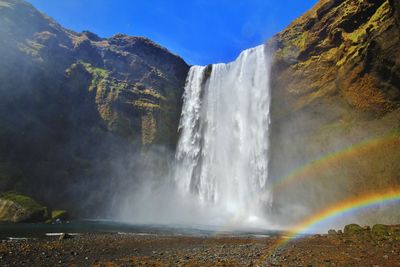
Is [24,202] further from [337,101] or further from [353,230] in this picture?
[337,101]

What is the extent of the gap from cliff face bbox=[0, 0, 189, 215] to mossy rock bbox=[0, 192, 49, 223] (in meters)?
5.99

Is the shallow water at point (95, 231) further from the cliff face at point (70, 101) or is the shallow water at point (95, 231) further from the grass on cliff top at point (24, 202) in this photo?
the cliff face at point (70, 101)

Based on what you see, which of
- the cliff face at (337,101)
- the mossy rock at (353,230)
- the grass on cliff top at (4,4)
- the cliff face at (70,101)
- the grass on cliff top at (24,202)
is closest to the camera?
the mossy rock at (353,230)

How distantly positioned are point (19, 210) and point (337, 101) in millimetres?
38423

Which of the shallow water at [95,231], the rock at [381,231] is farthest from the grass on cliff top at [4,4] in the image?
the rock at [381,231]

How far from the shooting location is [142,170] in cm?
5472

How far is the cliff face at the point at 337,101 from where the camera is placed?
30469 millimetres

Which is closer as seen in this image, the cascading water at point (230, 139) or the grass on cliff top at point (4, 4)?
the cascading water at point (230, 139)

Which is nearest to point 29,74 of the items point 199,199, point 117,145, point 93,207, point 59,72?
point 59,72

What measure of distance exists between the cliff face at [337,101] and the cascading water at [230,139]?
249 cm

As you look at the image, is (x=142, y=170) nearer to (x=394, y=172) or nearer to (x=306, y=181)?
(x=306, y=181)

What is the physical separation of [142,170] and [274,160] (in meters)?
23.5

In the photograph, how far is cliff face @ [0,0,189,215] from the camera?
4791 cm

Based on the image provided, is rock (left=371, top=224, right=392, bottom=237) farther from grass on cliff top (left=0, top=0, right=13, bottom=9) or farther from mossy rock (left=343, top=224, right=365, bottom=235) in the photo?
grass on cliff top (left=0, top=0, right=13, bottom=9)
